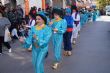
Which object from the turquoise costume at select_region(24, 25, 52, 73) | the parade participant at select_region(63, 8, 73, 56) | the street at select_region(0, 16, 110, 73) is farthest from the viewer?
the parade participant at select_region(63, 8, 73, 56)

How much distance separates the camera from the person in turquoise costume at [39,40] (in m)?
7.66

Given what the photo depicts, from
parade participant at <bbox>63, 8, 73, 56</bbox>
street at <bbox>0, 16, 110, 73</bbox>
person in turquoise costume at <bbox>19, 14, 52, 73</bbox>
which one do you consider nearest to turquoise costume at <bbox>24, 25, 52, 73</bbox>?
person in turquoise costume at <bbox>19, 14, 52, 73</bbox>

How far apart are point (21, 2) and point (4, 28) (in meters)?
13.4

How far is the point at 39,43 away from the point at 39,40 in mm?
66

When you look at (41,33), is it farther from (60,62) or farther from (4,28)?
(4,28)

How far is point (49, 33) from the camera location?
25.6 ft

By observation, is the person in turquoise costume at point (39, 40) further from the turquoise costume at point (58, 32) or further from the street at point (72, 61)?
the turquoise costume at point (58, 32)

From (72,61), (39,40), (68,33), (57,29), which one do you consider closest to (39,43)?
(39,40)

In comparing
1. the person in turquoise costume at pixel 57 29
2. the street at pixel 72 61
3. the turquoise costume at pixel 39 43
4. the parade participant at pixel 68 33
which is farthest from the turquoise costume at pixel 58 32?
the turquoise costume at pixel 39 43

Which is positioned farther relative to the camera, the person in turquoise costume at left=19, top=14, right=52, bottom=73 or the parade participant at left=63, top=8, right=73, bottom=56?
the parade participant at left=63, top=8, right=73, bottom=56

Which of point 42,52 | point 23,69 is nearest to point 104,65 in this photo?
point 23,69

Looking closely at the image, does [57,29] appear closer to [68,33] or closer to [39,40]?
[39,40]

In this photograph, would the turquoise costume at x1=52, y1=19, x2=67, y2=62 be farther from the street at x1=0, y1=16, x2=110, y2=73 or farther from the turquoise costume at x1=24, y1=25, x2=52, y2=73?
the turquoise costume at x1=24, y1=25, x2=52, y2=73

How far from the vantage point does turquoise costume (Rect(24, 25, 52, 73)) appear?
7.66 meters
